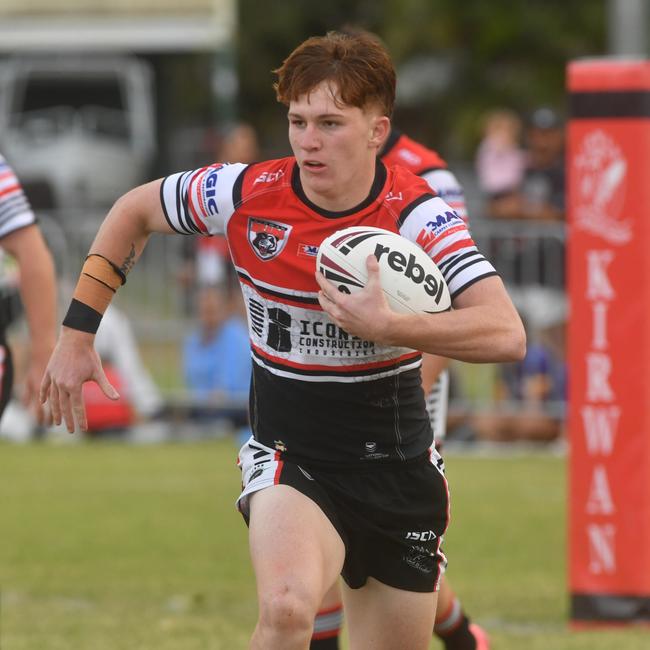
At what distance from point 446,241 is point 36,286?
2368 mm

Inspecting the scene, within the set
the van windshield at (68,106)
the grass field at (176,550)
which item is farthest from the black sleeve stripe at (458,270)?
the van windshield at (68,106)

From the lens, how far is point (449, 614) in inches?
262

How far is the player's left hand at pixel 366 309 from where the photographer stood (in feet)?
15.1

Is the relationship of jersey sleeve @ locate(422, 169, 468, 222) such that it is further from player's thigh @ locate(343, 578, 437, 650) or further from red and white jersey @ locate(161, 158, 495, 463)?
player's thigh @ locate(343, 578, 437, 650)

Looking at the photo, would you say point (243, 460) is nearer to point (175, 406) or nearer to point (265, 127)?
A: point (175, 406)

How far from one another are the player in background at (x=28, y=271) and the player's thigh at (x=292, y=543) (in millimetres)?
1980

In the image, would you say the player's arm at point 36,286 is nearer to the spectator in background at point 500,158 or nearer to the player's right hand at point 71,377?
Result: the player's right hand at point 71,377

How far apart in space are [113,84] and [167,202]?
24.4 m

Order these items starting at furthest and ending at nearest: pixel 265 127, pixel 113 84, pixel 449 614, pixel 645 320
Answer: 1. pixel 265 127
2. pixel 113 84
3. pixel 645 320
4. pixel 449 614

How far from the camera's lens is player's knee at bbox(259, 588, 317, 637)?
4707mm

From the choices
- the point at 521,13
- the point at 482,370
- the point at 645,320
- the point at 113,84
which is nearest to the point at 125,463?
the point at 482,370

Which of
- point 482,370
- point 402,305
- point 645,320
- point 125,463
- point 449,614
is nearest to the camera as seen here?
point 402,305

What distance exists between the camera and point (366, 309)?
15.2 ft

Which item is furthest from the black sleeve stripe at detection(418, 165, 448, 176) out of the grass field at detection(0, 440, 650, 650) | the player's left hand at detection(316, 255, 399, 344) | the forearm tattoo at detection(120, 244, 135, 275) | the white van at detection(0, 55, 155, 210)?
the white van at detection(0, 55, 155, 210)
